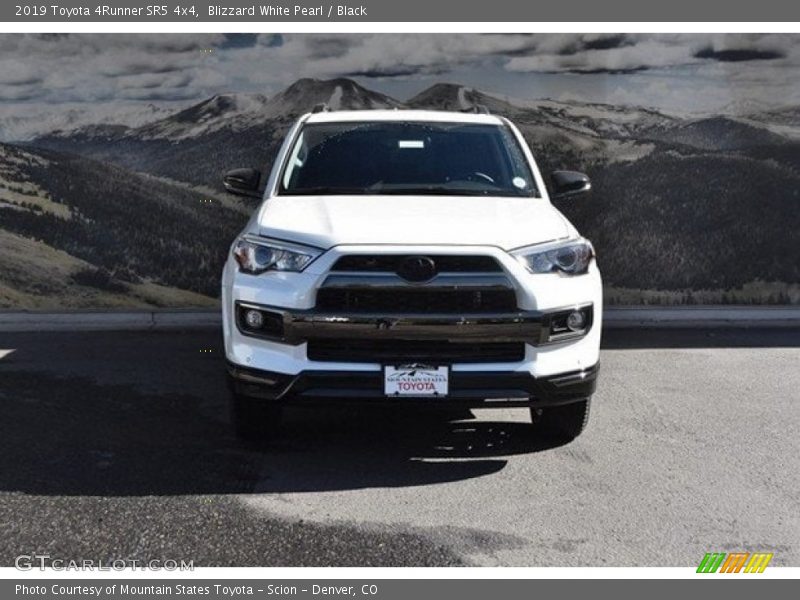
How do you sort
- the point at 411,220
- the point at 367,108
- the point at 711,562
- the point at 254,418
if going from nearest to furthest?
the point at 711,562, the point at 411,220, the point at 254,418, the point at 367,108

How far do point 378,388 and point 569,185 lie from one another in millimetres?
2150

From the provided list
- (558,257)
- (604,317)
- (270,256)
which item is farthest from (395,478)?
(604,317)

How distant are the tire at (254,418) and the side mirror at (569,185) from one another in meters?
2.23

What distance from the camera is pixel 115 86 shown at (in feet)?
30.4

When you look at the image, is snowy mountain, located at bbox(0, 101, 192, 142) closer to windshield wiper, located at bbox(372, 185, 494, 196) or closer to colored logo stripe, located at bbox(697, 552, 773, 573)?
windshield wiper, located at bbox(372, 185, 494, 196)

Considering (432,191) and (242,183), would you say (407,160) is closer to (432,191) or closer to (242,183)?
(432,191)

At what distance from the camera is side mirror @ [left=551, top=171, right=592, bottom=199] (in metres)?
6.58

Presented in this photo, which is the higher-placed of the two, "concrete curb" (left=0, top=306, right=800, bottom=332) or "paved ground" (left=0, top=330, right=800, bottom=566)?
"paved ground" (left=0, top=330, right=800, bottom=566)

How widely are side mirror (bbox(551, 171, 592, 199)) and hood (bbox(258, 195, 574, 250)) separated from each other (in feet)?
1.60

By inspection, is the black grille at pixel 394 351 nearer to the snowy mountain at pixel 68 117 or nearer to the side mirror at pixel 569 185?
the side mirror at pixel 569 185

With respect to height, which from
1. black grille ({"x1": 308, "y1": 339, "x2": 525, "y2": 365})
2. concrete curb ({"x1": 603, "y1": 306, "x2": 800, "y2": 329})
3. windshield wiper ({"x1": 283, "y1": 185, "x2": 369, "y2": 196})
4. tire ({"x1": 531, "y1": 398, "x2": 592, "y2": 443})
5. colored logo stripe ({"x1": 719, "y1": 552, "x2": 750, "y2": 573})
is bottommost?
concrete curb ({"x1": 603, "y1": 306, "x2": 800, "y2": 329})

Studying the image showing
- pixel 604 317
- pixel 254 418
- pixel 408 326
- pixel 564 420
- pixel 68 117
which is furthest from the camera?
pixel 604 317

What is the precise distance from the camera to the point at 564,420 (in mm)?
5887

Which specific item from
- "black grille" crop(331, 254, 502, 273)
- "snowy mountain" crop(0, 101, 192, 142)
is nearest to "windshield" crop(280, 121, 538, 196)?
"black grille" crop(331, 254, 502, 273)
